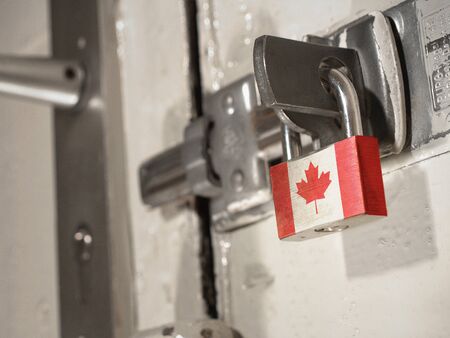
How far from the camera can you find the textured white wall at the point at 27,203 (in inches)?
41.0

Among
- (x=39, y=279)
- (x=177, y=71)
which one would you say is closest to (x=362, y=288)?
(x=177, y=71)

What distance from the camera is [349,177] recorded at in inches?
21.7

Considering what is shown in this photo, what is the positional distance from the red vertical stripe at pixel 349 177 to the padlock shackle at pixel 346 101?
35 millimetres

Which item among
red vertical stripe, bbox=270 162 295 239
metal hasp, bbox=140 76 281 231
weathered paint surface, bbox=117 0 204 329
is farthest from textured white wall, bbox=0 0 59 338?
red vertical stripe, bbox=270 162 295 239

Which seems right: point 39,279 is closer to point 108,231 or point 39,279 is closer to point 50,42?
point 108,231

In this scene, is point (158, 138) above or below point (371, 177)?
above

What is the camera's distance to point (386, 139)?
614 millimetres

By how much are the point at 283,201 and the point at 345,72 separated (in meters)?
0.11

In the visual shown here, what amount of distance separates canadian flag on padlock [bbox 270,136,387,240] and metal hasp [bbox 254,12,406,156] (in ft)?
0.14

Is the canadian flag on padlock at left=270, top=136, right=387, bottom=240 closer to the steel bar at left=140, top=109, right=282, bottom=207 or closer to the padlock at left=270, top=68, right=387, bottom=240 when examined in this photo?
the padlock at left=270, top=68, right=387, bottom=240

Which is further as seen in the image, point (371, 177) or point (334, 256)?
point (334, 256)

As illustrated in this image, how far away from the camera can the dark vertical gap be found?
2.63 ft

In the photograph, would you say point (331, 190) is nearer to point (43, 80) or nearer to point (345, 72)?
point (345, 72)

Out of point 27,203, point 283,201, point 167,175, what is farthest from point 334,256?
point 27,203
